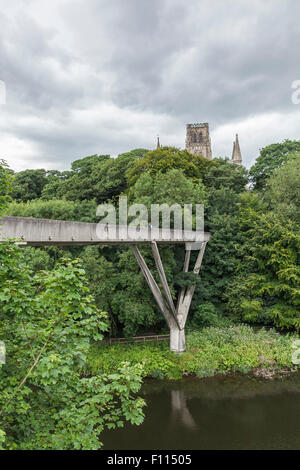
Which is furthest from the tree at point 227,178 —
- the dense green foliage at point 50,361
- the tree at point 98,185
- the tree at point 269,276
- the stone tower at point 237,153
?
the stone tower at point 237,153

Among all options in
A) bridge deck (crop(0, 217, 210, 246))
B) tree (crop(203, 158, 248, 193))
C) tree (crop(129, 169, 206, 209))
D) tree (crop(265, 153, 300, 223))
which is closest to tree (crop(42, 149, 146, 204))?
tree (crop(129, 169, 206, 209))

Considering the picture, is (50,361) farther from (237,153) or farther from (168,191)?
(237,153)

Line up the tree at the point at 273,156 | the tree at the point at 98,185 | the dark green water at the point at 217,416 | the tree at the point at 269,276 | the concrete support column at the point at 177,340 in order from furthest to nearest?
the tree at the point at 273,156, the tree at the point at 98,185, the tree at the point at 269,276, the concrete support column at the point at 177,340, the dark green water at the point at 217,416

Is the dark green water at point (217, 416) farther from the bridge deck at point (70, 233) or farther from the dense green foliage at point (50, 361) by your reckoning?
the dense green foliage at point (50, 361)

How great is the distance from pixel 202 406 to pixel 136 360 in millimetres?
4024

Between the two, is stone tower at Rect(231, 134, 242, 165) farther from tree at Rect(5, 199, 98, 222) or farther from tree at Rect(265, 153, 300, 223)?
tree at Rect(5, 199, 98, 222)

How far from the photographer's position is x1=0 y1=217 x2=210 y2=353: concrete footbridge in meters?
8.59

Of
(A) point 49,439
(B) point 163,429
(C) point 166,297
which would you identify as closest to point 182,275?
(C) point 166,297

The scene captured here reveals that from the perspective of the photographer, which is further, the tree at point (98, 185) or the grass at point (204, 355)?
the tree at point (98, 185)

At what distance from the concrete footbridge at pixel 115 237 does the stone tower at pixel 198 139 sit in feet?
152

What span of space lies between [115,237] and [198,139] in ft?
179

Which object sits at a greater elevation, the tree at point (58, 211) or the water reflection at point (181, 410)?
the tree at point (58, 211)

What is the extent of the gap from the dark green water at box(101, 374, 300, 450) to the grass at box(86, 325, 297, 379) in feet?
1.91

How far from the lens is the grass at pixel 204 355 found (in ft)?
47.9
